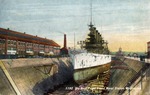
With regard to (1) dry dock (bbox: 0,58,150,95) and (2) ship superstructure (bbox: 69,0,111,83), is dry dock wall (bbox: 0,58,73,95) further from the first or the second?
(2) ship superstructure (bbox: 69,0,111,83)

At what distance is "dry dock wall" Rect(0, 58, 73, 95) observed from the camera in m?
12.8

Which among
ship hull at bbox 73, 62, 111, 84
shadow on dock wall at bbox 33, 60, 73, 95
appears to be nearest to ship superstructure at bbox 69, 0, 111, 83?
ship hull at bbox 73, 62, 111, 84

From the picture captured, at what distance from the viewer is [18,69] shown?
14078 millimetres

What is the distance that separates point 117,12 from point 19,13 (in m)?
5.39

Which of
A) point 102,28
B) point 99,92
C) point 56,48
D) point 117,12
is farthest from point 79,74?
point 56,48

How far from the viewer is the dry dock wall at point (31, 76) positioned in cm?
1281

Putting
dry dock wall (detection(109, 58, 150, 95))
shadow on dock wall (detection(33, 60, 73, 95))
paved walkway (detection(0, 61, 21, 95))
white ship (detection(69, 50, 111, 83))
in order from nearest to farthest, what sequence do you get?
paved walkway (detection(0, 61, 21, 95))
dry dock wall (detection(109, 58, 150, 95))
shadow on dock wall (detection(33, 60, 73, 95))
white ship (detection(69, 50, 111, 83))

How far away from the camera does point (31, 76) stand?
49.1 ft

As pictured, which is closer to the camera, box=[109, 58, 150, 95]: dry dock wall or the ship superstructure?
box=[109, 58, 150, 95]: dry dock wall

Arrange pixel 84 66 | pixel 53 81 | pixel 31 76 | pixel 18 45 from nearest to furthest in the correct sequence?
pixel 31 76 < pixel 84 66 < pixel 53 81 < pixel 18 45

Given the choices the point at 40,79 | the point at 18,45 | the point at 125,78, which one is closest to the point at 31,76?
the point at 40,79

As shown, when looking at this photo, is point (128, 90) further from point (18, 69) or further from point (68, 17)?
point (18, 69)

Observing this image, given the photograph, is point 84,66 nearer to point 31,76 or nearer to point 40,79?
point 40,79

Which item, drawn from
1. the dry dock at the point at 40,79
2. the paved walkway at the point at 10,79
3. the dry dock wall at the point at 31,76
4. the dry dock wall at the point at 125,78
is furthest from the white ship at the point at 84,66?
the paved walkway at the point at 10,79
